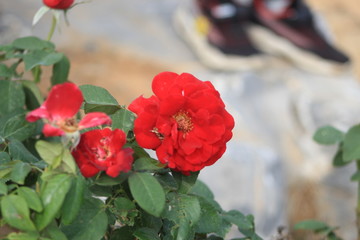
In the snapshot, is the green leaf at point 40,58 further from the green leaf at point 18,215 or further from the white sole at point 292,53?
the white sole at point 292,53

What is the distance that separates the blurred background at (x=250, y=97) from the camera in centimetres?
210

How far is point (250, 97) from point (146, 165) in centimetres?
202

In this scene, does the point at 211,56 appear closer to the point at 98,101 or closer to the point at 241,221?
the point at 241,221

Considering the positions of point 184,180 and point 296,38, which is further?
point 296,38

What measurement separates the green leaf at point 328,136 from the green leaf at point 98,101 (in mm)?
505

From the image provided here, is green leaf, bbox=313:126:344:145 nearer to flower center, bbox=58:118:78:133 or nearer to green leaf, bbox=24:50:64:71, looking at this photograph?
green leaf, bbox=24:50:64:71

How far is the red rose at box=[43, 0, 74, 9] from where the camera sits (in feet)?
3.23

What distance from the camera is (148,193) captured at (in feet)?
2.18

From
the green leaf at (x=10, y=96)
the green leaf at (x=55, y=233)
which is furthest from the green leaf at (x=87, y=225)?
the green leaf at (x=10, y=96)

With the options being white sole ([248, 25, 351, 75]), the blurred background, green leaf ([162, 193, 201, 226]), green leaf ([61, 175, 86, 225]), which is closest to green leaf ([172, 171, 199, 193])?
green leaf ([162, 193, 201, 226])

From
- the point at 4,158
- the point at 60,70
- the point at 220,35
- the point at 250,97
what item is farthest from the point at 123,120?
the point at 220,35

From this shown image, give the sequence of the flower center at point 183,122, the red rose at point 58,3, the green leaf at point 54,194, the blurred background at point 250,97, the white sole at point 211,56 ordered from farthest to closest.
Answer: the white sole at point 211,56, the blurred background at point 250,97, the red rose at point 58,3, the flower center at point 183,122, the green leaf at point 54,194

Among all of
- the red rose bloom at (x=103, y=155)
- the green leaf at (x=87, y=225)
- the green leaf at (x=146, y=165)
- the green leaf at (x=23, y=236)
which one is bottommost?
the green leaf at (x=87, y=225)

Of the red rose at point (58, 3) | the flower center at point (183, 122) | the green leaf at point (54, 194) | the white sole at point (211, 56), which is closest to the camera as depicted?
the green leaf at point (54, 194)
